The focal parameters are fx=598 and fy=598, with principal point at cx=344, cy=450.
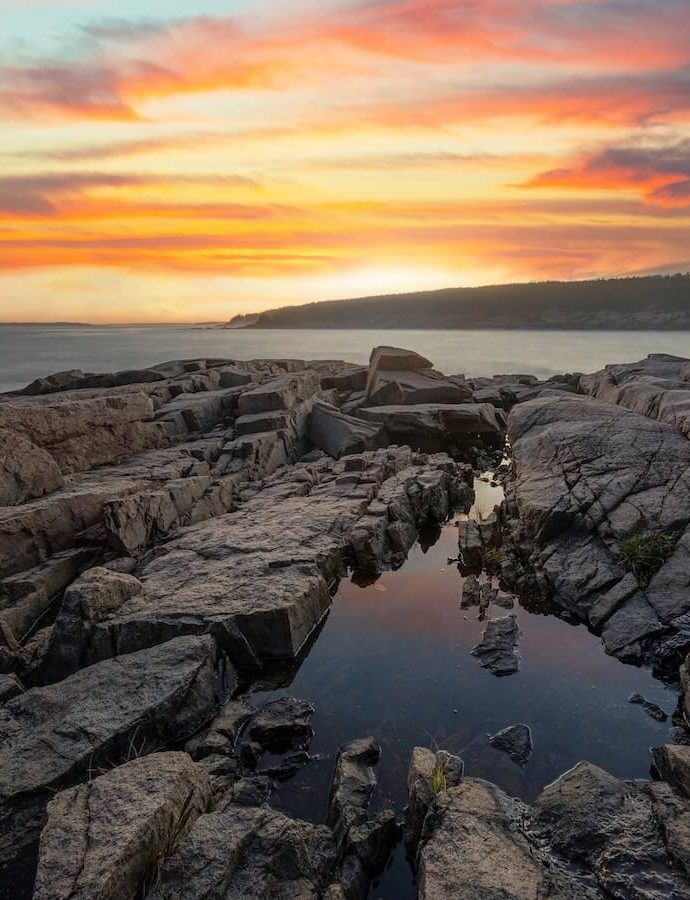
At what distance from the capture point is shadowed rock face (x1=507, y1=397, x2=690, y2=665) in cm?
930

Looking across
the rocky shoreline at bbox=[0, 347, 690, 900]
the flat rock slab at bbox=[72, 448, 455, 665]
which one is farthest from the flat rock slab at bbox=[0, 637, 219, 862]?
the flat rock slab at bbox=[72, 448, 455, 665]

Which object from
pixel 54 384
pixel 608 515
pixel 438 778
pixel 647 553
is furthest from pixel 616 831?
pixel 54 384

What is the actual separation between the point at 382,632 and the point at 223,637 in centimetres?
273

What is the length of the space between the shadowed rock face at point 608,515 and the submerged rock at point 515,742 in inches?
99.2

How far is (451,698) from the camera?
26.4 ft

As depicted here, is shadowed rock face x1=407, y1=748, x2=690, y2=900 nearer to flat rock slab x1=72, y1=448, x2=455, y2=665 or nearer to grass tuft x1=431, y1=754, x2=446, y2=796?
grass tuft x1=431, y1=754, x2=446, y2=796

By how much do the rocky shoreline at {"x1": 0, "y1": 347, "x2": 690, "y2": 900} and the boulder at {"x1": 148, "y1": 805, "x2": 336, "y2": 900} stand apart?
2 centimetres

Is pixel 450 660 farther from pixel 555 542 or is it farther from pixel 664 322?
pixel 664 322

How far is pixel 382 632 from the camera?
9.88 metres

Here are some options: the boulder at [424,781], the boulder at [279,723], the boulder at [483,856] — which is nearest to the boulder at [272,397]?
the boulder at [279,723]

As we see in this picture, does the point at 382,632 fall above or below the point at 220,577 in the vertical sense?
below

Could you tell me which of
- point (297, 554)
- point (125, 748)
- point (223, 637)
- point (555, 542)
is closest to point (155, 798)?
point (125, 748)

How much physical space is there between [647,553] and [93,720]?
8642 millimetres

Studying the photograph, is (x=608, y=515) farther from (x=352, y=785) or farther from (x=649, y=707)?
(x=352, y=785)
